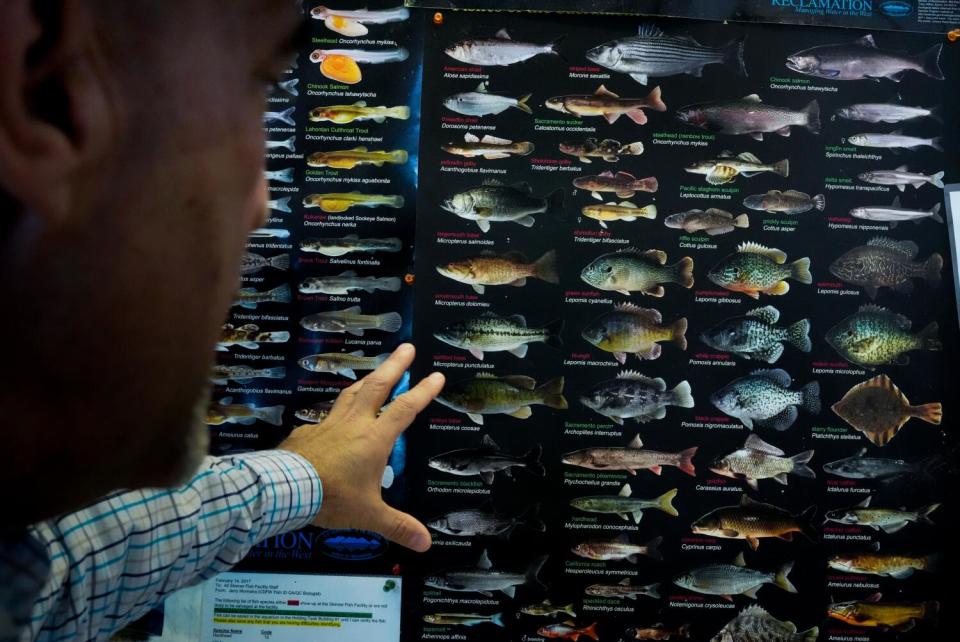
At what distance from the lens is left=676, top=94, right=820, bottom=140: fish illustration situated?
2221mm

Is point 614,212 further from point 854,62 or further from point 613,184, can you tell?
point 854,62

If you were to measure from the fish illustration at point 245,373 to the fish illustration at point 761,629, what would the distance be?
149 centimetres

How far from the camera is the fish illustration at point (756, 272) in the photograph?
219 cm

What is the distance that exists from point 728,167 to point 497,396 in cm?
98

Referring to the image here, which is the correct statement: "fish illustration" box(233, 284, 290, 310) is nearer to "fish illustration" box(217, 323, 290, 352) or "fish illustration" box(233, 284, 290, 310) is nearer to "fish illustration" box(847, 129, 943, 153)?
"fish illustration" box(217, 323, 290, 352)

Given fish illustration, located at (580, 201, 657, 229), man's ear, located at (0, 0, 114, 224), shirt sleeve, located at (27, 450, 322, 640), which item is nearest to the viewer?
man's ear, located at (0, 0, 114, 224)

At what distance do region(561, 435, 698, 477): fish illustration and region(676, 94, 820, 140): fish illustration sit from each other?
38.1 inches

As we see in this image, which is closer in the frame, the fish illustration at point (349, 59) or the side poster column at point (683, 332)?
the side poster column at point (683, 332)

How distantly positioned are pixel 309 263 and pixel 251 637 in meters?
1.08

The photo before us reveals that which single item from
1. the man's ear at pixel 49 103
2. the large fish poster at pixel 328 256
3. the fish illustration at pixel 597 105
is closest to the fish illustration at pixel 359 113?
the large fish poster at pixel 328 256

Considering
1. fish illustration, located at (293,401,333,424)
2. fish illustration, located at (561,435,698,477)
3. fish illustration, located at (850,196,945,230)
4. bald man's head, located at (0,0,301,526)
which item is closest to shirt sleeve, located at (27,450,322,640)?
bald man's head, located at (0,0,301,526)

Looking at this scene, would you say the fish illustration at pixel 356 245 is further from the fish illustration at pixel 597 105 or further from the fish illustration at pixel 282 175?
the fish illustration at pixel 597 105

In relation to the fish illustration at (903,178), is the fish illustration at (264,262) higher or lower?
lower

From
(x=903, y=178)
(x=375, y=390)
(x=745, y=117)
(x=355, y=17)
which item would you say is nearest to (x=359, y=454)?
(x=375, y=390)
